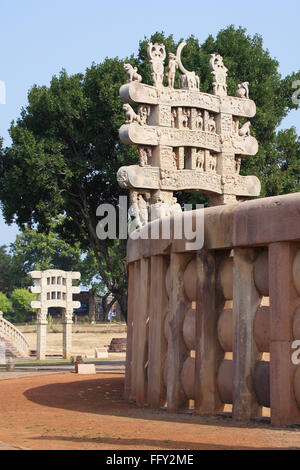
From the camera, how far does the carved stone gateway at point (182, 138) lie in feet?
61.5

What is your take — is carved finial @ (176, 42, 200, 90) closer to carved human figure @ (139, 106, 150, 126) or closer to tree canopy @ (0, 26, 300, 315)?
carved human figure @ (139, 106, 150, 126)

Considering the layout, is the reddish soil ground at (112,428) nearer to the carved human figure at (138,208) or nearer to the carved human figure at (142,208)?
the carved human figure at (138,208)

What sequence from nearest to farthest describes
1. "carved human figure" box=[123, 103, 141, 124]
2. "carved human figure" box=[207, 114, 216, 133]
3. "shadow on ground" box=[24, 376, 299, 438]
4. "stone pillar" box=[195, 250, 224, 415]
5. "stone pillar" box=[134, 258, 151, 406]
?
"shadow on ground" box=[24, 376, 299, 438] < "stone pillar" box=[195, 250, 224, 415] < "stone pillar" box=[134, 258, 151, 406] < "carved human figure" box=[123, 103, 141, 124] < "carved human figure" box=[207, 114, 216, 133]

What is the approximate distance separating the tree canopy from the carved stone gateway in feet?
35.1

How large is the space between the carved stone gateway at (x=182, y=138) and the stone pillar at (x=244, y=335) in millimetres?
7637

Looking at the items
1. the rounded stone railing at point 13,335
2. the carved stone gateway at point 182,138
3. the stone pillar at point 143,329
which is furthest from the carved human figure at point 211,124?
the rounded stone railing at point 13,335

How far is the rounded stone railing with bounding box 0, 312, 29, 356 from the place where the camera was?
42594 millimetres

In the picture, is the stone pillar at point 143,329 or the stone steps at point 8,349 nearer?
the stone pillar at point 143,329

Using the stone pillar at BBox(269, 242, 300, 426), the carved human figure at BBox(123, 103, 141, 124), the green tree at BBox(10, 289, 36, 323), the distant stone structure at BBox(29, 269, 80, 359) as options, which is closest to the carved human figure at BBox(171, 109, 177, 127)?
the carved human figure at BBox(123, 103, 141, 124)

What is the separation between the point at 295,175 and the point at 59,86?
36.1 feet

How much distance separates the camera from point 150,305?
12.3 metres

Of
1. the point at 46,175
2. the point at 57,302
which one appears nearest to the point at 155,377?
the point at 46,175
